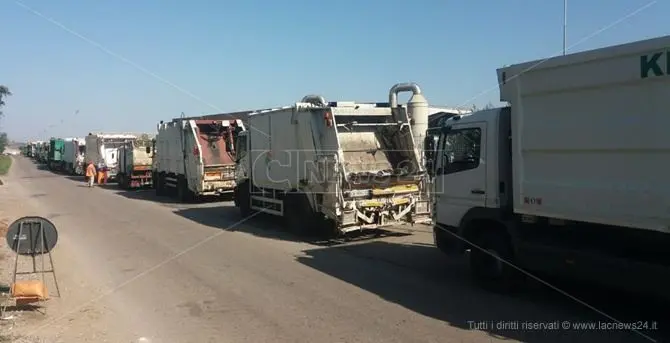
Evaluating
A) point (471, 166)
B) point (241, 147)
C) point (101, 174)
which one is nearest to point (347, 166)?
point (471, 166)

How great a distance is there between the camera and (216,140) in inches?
822

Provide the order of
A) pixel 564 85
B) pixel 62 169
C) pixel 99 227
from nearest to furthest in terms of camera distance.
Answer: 1. pixel 564 85
2. pixel 99 227
3. pixel 62 169

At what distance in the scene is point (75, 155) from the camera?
44.6m

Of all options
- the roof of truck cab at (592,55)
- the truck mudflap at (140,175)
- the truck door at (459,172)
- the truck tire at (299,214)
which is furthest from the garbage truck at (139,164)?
the roof of truck cab at (592,55)

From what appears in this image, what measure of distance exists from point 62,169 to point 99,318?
52176mm

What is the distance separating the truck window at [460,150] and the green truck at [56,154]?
5121 centimetres

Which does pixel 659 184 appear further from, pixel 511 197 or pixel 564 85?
pixel 511 197

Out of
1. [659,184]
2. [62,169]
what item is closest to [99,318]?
[659,184]

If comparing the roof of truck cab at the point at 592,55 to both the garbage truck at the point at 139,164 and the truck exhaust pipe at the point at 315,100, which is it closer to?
the truck exhaust pipe at the point at 315,100

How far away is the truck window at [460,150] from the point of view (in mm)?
8070

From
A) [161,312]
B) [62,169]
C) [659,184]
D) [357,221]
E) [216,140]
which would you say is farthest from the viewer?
Result: [62,169]

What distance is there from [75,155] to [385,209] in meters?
39.0

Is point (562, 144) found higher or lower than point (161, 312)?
higher

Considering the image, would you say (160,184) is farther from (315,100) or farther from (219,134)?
(315,100)
